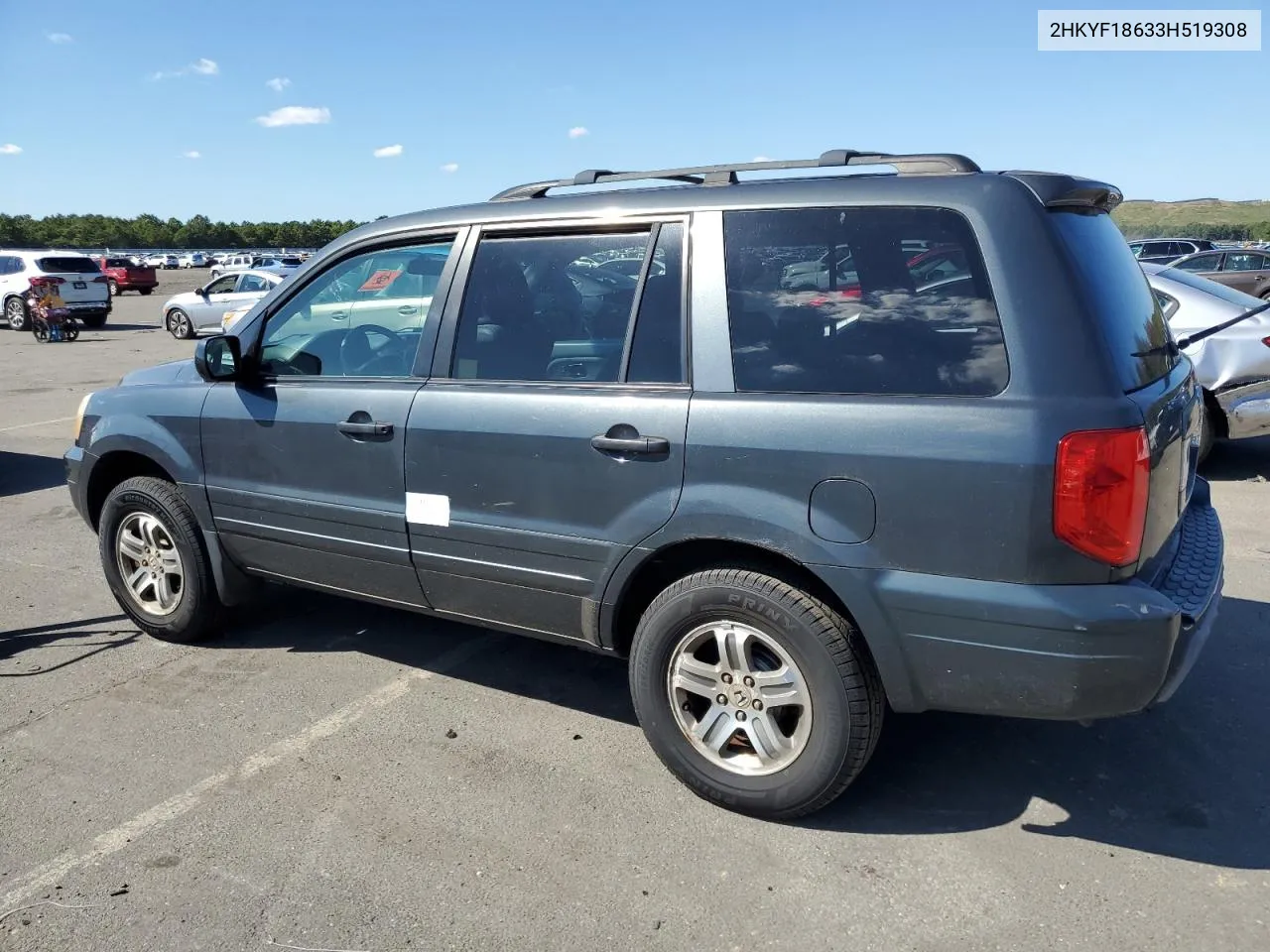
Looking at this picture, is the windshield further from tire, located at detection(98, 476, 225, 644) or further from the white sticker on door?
tire, located at detection(98, 476, 225, 644)

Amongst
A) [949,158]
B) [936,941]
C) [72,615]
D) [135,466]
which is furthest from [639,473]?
[72,615]

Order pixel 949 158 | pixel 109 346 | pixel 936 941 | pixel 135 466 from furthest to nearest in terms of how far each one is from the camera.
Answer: pixel 109 346 < pixel 135 466 < pixel 949 158 < pixel 936 941

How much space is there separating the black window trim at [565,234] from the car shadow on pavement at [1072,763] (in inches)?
53.7

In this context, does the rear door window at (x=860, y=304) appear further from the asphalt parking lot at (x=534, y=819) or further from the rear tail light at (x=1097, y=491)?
the asphalt parking lot at (x=534, y=819)

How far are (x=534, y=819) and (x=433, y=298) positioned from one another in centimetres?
192

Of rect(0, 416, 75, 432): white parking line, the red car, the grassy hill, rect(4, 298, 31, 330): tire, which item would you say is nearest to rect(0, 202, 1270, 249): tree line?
the grassy hill

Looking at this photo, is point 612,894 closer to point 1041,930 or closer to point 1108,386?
point 1041,930

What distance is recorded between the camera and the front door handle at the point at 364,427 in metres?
3.68

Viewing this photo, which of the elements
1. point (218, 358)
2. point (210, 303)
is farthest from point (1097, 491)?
point (210, 303)

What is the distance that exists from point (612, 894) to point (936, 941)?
0.88m

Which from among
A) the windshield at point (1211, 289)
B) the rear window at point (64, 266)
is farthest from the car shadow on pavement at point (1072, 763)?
the rear window at point (64, 266)

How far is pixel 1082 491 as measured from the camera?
257cm

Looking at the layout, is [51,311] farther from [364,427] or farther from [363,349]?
[364,427]

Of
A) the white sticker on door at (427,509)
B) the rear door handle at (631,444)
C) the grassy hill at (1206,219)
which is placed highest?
the rear door handle at (631,444)
